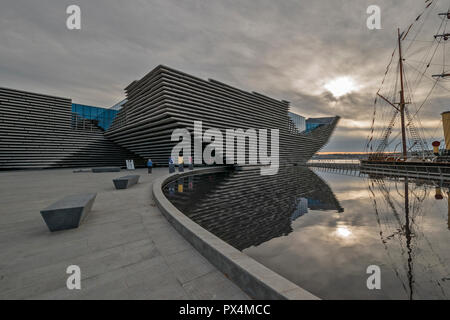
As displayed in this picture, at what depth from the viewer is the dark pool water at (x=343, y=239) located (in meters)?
3.34

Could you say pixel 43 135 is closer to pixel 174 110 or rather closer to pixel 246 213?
pixel 174 110

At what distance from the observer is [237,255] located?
2.78 meters

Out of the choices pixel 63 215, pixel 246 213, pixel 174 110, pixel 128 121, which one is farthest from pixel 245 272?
pixel 128 121

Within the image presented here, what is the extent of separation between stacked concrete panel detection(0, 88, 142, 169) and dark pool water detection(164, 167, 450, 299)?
28.3m

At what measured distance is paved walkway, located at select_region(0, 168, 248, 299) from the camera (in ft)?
7.70

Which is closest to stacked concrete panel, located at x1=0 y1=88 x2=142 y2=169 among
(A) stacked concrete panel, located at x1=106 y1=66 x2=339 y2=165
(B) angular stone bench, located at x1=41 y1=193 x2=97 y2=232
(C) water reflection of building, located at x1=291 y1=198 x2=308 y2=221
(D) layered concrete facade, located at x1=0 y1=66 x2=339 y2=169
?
(D) layered concrete facade, located at x1=0 y1=66 x2=339 y2=169

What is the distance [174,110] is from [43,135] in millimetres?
18790

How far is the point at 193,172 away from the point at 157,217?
1719 cm

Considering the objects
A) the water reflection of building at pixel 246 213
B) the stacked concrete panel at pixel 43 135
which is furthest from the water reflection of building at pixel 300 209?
the stacked concrete panel at pixel 43 135

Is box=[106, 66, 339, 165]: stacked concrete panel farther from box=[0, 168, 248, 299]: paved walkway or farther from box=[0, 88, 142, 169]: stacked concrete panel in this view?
box=[0, 168, 248, 299]: paved walkway

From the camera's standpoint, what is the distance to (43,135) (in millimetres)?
26266

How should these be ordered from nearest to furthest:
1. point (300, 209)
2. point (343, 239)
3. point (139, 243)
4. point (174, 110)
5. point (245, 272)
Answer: point (245, 272) → point (139, 243) → point (343, 239) → point (300, 209) → point (174, 110)
